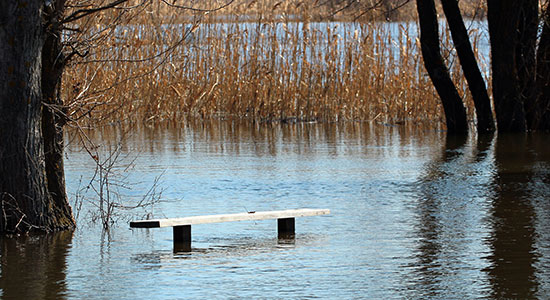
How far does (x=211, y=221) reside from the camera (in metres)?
7.57

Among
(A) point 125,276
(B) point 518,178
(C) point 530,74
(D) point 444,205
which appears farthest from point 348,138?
(A) point 125,276

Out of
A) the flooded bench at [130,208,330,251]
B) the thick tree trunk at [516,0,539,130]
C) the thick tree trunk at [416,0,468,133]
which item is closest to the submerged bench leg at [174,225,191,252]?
the flooded bench at [130,208,330,251]

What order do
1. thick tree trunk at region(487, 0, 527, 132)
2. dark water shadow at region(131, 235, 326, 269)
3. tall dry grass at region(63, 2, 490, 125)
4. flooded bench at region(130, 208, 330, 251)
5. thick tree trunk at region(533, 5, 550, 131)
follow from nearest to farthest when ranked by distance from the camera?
dark water shadow at region(131, 235, 326, 269) < flooded bench at region(130, 208, 330, 251) < thick tree trunk at region(487, 0, 527, 132) < thick tree trunk at region(533, 5, 550, 131) < tall dry grass at region(63, 2, 490, 125)

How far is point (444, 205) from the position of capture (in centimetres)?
944

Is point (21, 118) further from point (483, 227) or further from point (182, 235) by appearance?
point (483, 227)

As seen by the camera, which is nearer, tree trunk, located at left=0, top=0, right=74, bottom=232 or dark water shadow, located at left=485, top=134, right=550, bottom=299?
dark water shadow, located at left=485, top=134, right=550, bottom=299

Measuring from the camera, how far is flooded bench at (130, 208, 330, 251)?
729 cm

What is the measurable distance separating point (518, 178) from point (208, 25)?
8732 mm

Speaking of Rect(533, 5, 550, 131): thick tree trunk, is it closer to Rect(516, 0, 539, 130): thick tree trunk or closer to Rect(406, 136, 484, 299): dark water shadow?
Rect(516, 0, 539, 130): thick tree trunk

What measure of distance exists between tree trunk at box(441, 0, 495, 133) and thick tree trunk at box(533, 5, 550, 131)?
2.93ft

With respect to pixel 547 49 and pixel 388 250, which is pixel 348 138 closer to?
pixel 547 49

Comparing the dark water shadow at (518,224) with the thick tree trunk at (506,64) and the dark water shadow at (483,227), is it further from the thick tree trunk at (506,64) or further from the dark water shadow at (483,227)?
the thick tree trunk at (506,64)

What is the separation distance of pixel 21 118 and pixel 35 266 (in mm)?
1336

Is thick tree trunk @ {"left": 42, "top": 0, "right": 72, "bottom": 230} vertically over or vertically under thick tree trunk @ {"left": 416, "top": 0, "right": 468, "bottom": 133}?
under
